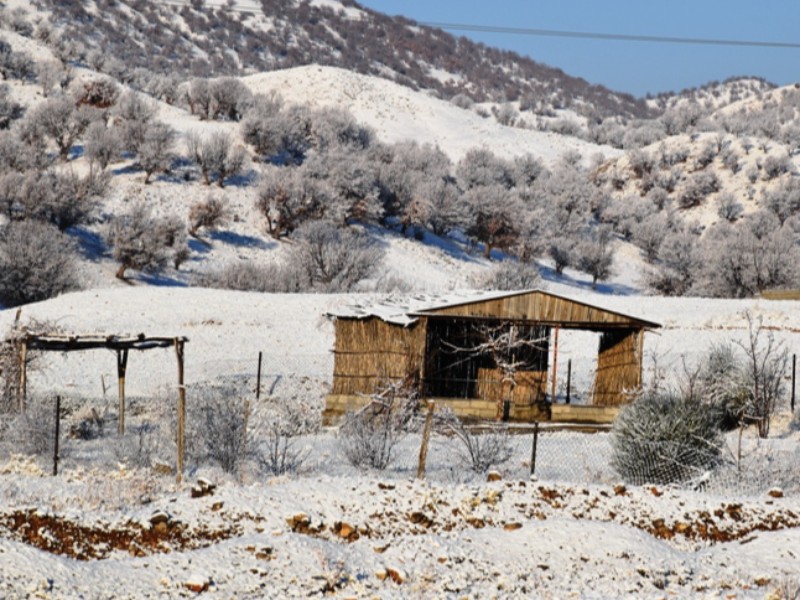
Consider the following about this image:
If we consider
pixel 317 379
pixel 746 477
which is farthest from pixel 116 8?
pixel 746 477

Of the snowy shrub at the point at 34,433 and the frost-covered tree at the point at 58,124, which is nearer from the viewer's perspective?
the snowy shrub at the point at 34,433

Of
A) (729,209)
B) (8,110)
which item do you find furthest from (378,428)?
(729,209)

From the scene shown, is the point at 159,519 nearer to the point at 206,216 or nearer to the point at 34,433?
the point at 34,433

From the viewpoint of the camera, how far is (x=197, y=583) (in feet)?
27.3

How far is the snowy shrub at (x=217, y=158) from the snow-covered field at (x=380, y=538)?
47.1m

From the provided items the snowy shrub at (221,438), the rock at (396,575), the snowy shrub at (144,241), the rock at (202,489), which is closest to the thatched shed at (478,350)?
the snowy shrub at (221,438)

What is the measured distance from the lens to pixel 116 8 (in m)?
165

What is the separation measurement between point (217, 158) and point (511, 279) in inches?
936

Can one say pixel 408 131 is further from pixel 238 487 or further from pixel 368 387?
pixel 238 487

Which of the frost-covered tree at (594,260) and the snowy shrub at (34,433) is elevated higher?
the frost-covered tree at (594,260)

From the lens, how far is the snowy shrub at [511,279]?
45312mm

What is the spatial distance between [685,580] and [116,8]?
→ 570 ft

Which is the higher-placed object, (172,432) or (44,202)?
(44,202)

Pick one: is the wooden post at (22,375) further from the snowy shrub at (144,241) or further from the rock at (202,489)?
the snowy shrub at (144,241)
